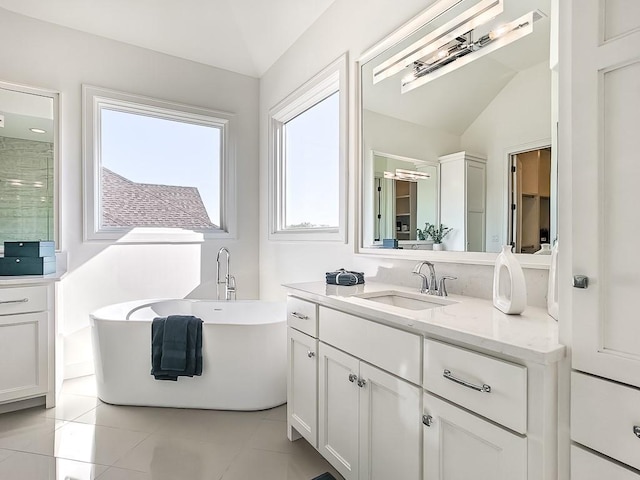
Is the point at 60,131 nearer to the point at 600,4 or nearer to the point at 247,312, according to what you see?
the point at 247,312

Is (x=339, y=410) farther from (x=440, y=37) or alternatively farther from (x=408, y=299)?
(x=440, y=37)

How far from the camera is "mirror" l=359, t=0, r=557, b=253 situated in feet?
4.88

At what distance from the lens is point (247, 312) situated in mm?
3213

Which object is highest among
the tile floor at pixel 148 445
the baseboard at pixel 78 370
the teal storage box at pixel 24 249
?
the teal storage box at pixel 24 249

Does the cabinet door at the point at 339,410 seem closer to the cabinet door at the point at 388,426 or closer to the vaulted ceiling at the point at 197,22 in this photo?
the cabinet door at the point at 388,426

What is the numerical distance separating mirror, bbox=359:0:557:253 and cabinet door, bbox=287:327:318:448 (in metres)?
0.78

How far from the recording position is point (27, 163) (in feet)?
9.32

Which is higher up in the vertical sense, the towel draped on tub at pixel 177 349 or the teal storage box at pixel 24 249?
the teal storage box at pixel 24 249

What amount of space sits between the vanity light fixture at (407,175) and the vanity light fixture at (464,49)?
466 mm

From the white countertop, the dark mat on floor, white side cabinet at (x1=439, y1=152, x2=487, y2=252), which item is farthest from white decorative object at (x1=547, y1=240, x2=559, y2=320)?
the dark mat on floor

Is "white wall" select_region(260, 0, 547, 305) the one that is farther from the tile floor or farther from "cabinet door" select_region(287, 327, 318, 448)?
the tile floor

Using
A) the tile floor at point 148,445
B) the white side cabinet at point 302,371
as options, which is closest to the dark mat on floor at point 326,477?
the tile floor at point 148,445

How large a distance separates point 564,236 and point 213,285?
3152 millimetres

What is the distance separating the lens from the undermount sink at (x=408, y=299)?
5.61 ft
